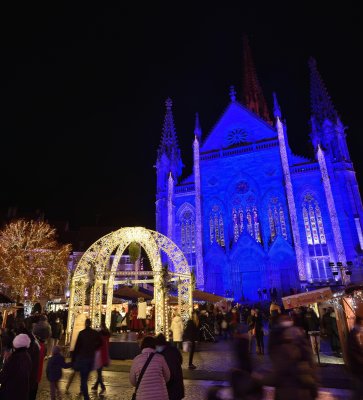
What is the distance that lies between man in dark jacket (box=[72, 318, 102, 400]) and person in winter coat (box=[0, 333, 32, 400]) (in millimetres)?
2705

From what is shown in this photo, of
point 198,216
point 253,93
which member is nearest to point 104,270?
point 198,216

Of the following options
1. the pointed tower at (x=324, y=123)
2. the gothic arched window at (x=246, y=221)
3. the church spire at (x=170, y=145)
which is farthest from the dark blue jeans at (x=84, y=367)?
the church spire at (x=170, y=145)

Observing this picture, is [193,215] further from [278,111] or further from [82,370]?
[82,370]

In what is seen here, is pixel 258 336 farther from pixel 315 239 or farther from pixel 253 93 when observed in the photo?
pixel 253 93

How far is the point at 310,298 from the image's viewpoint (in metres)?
13.0

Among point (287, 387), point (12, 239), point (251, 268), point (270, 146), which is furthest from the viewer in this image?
point (270, 146)

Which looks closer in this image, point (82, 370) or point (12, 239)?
point (82, 370)

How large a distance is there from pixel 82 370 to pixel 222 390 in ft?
13.0

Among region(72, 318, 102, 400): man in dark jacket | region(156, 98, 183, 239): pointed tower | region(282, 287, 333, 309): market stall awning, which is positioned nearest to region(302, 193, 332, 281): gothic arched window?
region(156, 98, 183, 239): pointed tower

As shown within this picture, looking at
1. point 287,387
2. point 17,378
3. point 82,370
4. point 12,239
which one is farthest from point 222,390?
point 12,239

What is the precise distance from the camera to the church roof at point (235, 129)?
36.9 meters

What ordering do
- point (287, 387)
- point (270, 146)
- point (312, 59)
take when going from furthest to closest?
1. point (312, 59)
2. point (270, 146)
3. point (287, 387)

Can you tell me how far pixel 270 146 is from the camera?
114ft

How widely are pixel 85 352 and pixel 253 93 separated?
51.0 m
